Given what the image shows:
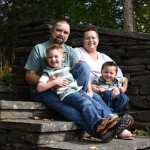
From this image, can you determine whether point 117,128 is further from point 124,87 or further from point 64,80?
point 124,87

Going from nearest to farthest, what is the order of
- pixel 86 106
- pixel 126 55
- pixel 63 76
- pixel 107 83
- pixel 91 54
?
1. pixel 86 106
2. pixel 63 76
3. pixel 107 83
4. pixel 91 54
5. pixel 126 55

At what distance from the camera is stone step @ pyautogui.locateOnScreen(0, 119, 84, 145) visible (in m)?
3.73

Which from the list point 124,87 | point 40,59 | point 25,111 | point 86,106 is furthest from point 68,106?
point 124,87

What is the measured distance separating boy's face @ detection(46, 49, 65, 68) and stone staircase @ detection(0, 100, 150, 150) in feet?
1.55

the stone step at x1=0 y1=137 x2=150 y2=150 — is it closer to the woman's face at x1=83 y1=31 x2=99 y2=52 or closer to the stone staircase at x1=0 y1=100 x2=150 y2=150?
the stone staircase at x1=0 y1=100 x2=150 y2=150

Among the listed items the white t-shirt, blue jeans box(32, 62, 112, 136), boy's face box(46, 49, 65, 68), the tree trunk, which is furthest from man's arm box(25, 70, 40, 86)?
Answer: the tree trunk

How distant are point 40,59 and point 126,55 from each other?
1.62 metres

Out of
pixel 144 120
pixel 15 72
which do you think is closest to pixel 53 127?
pixel 144 120

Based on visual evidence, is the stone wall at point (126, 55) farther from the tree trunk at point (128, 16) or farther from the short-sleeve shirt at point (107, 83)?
the tree trunk at point (128, 16)

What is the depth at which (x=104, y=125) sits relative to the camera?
12.6 feet

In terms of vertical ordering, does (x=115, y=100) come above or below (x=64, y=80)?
below

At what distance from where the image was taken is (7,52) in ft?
68.1

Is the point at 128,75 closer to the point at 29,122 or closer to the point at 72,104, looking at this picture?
the point at 72,104

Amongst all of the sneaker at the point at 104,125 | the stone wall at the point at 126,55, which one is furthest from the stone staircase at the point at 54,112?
the sneaker at the point at 104,125
